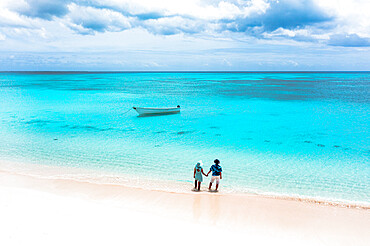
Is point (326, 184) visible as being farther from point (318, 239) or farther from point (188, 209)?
point (188, 209)

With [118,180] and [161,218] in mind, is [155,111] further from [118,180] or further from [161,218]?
[161,218]

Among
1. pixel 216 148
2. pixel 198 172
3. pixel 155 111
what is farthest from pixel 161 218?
pixel 155 111

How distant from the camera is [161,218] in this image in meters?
8.75

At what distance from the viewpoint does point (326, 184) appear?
39.7ft

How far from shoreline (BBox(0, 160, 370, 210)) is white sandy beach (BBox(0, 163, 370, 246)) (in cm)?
31

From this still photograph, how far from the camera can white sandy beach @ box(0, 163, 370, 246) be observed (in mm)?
7528

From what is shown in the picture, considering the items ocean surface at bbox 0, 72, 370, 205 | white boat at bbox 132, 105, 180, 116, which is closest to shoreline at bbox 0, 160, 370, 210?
ocean surface at bbox 0, 72, 370, 205

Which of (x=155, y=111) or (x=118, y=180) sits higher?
(x=155, y=111)

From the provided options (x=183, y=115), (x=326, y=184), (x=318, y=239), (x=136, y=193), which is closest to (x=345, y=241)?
(x=318, y=239)

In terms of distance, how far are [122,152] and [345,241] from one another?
1253 cm

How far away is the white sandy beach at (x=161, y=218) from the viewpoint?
7528mm

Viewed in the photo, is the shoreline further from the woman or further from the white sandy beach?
the woman

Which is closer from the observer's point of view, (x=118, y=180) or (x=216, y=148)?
(x=118, y=180)

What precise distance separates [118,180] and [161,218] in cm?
424
